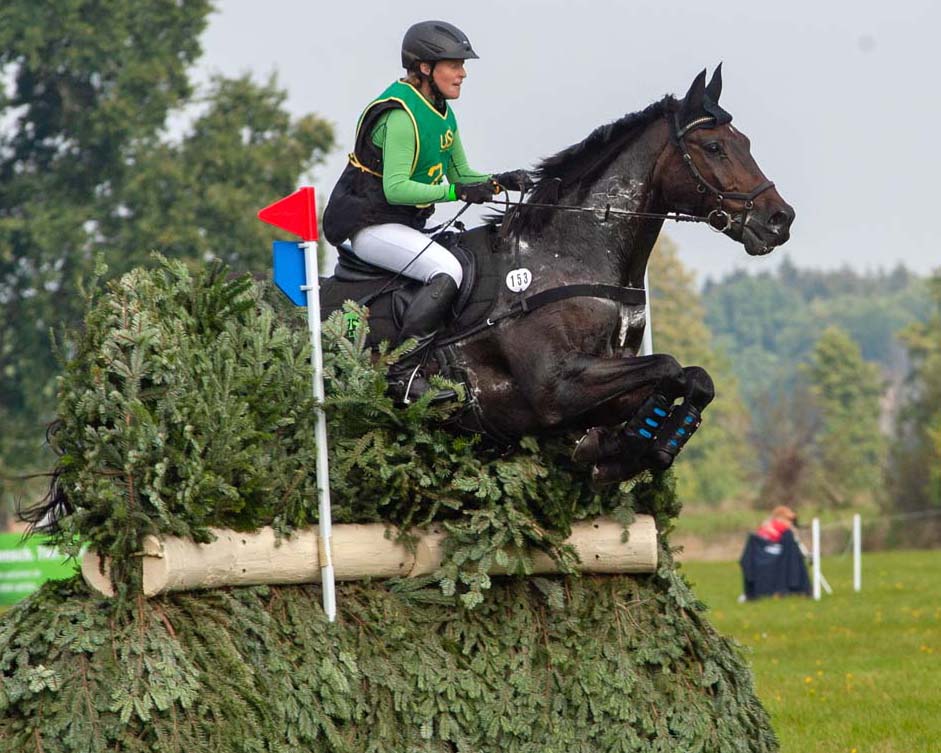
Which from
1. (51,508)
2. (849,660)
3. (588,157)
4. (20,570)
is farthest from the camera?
(20,570)

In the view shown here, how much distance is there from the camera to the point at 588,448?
749cm

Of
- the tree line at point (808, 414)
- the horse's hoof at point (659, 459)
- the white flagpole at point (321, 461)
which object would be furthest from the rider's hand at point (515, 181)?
the tree line at point (808, 414)

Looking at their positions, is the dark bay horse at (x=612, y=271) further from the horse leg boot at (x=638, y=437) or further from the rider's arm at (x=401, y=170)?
the rider's arm at (x=401, y=170)

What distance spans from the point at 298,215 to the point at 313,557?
62.5 inches

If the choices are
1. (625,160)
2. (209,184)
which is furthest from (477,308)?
(209,184)

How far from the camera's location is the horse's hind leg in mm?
7363

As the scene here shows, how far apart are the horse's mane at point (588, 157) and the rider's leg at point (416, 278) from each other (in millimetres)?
610

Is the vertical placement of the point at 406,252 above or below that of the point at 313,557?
above

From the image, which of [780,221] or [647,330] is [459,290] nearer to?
[647,330]

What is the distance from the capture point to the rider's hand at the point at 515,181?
7844mm

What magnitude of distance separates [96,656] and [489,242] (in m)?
2.83

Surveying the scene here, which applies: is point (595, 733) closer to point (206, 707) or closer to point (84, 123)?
point (206, 707)

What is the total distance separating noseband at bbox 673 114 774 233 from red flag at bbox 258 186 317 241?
184 centimetres

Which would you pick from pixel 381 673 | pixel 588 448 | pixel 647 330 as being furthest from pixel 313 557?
pixel 647 330
